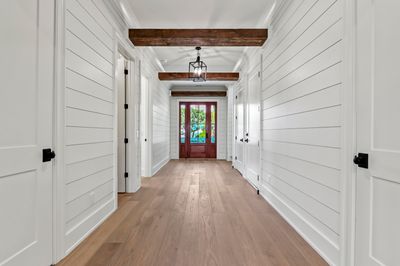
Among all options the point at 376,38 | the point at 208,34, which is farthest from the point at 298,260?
the point at 208,34

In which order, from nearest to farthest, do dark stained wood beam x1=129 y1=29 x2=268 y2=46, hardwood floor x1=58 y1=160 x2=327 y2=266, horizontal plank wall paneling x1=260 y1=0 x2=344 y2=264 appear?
horizontal plank wall paneling x1=260 y1=0 x2=344 y2=264
hardwood floor x1=58 y1=160 x2=327 y2=266
dark stained wood beam x1=129 y1=29 x2=268 y2=46

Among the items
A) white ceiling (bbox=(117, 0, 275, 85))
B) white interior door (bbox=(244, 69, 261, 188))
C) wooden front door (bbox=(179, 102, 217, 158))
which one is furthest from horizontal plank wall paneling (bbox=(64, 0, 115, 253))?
wooden front door (bbox=(179, 102, 217, 158))

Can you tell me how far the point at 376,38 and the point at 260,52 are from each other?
2831 mm

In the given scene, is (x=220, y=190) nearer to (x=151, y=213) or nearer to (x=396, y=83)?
(x=151, y=213)

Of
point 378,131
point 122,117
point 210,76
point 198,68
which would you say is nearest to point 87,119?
point 122,117

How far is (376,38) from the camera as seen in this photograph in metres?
1.44

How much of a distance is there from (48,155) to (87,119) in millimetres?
701

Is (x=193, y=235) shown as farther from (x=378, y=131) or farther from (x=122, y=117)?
(x=122, y=117)

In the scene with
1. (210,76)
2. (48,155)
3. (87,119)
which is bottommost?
(48,155)

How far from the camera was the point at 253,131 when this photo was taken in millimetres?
4680

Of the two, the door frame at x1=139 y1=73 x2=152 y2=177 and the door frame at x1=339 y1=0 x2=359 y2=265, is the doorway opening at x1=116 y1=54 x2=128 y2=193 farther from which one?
the door frame at x1=339 y1=0 x2=359 y2=265

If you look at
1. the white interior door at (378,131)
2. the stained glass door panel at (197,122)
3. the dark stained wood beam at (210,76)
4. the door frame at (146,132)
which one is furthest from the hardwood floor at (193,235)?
the stained glass door panel at (197,122)

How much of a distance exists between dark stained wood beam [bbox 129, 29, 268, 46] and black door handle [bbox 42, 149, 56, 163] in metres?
2.54

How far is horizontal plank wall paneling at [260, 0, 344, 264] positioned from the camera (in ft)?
6.15
